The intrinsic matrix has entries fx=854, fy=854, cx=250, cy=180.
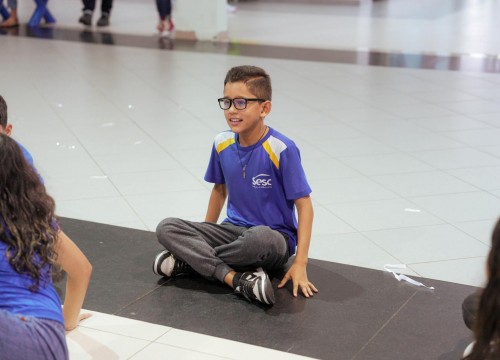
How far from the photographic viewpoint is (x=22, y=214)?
1.88 metres

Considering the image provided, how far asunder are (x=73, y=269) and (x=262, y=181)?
3.16 feet

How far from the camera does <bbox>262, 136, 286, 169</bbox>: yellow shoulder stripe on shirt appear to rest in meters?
2.98

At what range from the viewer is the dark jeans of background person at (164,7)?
919 centimetres

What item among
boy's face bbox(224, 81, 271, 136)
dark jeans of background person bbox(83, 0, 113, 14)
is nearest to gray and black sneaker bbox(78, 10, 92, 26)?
dark jeans of background person bbox(83, 0, 113, 14)

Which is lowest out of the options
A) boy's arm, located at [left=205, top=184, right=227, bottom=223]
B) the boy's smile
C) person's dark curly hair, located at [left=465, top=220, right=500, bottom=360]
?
boy's arm, located at [left=205, top=184, right=227, bottom=223]

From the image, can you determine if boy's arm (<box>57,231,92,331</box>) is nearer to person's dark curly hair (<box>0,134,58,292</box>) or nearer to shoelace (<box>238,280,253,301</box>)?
person's dark curly hair (<box>0,134,58,292</box>)

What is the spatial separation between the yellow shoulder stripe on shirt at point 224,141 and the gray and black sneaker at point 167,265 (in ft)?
1.37

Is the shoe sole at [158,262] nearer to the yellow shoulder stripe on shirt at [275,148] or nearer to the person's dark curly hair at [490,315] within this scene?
the yellow shoulder stripe on shirt at [275,148]

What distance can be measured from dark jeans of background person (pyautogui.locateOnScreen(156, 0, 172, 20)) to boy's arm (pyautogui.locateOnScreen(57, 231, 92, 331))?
281 inches

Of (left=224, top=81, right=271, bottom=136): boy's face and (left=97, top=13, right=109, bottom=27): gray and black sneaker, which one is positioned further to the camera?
(left=97, top=13, right=109, bottom=27): gray and black sneaker

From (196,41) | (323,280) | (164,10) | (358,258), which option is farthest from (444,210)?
(164,10)

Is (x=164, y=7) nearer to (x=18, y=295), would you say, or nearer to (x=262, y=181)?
(x=262, y=181)

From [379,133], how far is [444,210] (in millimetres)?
1433

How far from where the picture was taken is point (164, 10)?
940 centimetres
